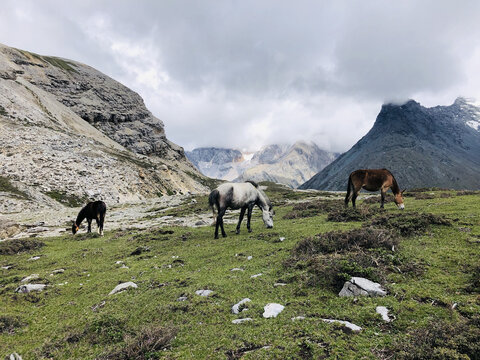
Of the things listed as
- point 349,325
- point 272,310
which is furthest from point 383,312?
point 272,310

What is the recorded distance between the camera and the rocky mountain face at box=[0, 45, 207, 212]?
45.2 meters

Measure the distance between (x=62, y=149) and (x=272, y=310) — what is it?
65.6 metres

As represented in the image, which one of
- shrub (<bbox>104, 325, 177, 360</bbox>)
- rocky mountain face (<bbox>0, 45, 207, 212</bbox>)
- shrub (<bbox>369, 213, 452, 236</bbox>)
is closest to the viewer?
shrub (<bbox>104, 325, 177, 360</bbox>)

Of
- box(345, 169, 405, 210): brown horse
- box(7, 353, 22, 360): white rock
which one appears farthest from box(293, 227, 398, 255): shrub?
box(345, 169, 405, 210): brown horse

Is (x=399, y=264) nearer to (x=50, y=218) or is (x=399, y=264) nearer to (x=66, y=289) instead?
(x=66, y=289)

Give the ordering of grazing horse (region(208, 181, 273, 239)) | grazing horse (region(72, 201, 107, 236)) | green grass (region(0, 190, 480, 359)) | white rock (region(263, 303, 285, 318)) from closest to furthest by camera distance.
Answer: green grass (region(0, 190, 480, 359)), white rock (region(263, 303, 285, 318)), grazing horse (region(208, 181, 273, 239)), grazing horse (region(72, 201, 107, 236))

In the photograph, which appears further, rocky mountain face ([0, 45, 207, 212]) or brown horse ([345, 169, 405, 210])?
rocky mountain face ([0, 45, 207, 212])

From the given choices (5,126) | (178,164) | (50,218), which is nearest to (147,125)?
(178,164)

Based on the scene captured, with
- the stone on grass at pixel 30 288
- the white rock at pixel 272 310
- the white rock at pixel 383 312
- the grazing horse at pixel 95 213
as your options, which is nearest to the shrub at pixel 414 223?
the white rock at pixel 383 312

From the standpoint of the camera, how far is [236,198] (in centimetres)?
1638

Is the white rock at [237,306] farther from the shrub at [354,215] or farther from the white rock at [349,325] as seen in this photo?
the shrub at [354,215]

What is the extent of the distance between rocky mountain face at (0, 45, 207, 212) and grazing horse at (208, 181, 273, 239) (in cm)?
3621

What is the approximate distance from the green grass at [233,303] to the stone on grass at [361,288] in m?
0.26

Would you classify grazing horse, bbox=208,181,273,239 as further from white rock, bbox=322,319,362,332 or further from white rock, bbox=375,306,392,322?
white rock, bbox=375,306,392,322
